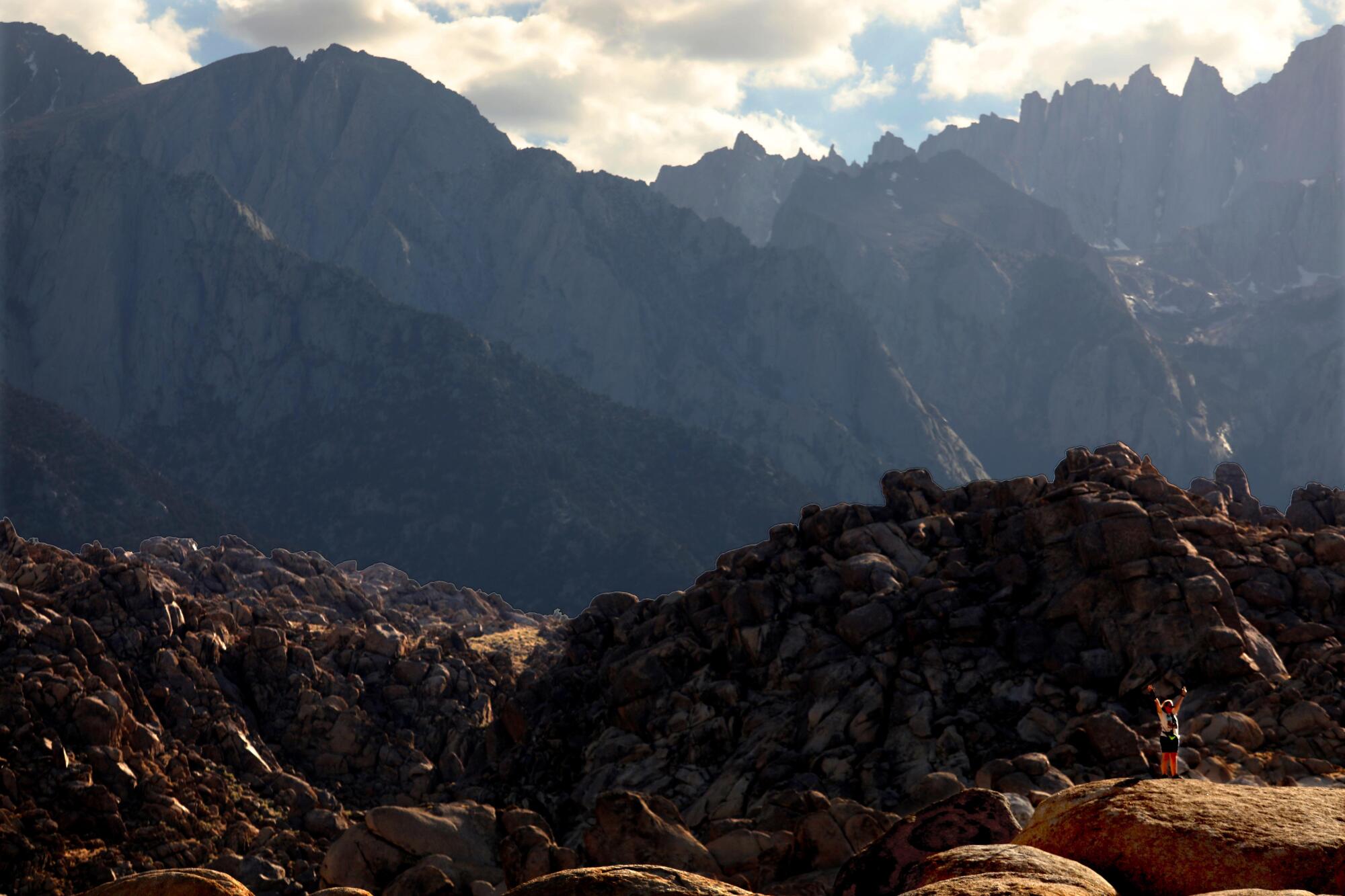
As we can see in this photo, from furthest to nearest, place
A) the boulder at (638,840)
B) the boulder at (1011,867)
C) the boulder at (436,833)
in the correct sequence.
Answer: the boulder at (436,833) → the boulder at (638,840) → the boulder at (1011,867)

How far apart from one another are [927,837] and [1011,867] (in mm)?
6739

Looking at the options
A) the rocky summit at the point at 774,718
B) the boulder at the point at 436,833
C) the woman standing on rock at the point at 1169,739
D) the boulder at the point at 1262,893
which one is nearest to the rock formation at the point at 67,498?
the rocky summit at the point at 774,718

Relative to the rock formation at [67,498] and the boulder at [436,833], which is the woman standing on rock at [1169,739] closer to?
the boulder at [436,833]

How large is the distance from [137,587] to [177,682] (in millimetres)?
7885

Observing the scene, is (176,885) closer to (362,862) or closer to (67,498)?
(362,862)

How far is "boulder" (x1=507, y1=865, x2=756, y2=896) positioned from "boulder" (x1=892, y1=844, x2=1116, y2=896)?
3.11 meters

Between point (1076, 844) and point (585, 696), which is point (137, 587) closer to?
point (585, 696)

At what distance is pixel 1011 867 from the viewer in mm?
19656

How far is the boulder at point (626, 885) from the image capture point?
64.5ft

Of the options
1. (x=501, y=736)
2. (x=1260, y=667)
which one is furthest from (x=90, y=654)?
(x=1260, y=667)

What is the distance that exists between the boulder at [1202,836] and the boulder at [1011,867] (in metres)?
1.23

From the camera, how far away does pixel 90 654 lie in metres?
70.1

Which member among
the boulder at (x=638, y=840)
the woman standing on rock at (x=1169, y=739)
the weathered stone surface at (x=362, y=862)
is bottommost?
the weathered stone surface at (x=362, y=862)

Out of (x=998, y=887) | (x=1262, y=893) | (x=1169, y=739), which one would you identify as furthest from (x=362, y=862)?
(x=1262, y=893)
